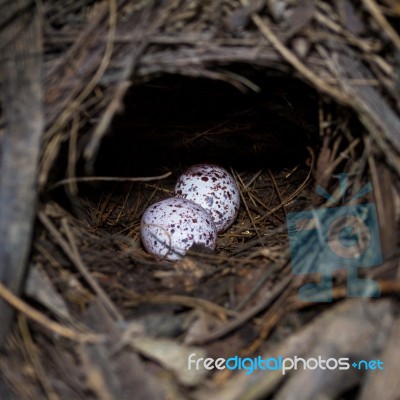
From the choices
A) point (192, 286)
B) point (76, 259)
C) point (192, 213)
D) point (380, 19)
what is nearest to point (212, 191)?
point (192, 213)

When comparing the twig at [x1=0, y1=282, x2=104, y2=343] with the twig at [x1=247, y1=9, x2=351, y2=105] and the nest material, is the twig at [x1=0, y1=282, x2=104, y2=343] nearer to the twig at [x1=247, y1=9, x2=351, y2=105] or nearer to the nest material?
the nest material

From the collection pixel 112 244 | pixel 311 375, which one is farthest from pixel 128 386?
pixel 112 244

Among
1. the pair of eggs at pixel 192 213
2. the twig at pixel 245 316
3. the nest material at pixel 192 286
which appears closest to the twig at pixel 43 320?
the nest material at pixel 192 286

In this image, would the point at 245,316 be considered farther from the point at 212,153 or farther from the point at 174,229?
the point at 212,153

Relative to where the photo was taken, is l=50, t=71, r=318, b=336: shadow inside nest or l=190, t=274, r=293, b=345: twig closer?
l=190, t=274, r=293, b=345: twig

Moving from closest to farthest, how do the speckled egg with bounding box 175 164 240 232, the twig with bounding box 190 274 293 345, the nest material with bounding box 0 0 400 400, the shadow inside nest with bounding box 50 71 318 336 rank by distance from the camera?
1. the nest material with bounding box 0 0 400 400
2. the twig with bounding box 190 274 293 345
3. the shadow inside nest with bounding box 50 71 318 336
4. the speckled egg with bounding box 175 164 240 232

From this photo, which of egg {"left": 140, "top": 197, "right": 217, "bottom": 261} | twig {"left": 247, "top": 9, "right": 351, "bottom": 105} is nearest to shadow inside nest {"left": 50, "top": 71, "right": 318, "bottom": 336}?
egg {"left": 140, "top": 197, "right": 217, "bottom": 261}
